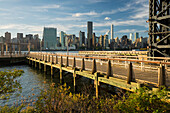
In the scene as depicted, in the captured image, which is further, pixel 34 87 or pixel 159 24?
pixel 34 87

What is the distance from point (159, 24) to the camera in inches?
610

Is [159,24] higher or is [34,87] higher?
[159,24]

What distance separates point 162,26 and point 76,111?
15211mm

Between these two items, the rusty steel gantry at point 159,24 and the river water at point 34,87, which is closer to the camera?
the river water at point 34,87

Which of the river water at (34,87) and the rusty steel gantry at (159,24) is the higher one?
the rusty steel gantry at (159,24)

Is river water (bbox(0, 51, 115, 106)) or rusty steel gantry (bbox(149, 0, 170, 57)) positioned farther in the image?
rusty steel gantry (bbox(149, 0, 170, 57))

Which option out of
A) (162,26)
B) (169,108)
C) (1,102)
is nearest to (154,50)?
(162,26)

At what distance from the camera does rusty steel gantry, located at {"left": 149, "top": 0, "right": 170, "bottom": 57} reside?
50.9 ft

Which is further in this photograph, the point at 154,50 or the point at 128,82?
the point at 154,50

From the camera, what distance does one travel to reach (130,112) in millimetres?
5434

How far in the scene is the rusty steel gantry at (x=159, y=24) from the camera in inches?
611

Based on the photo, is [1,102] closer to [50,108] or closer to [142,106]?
[50,108]

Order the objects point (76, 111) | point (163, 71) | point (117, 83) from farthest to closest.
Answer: point (117, 83) → point (76, 111) → point (163, 71)

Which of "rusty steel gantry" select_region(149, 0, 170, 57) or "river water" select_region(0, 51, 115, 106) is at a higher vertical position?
"rusty steel gantry" select_region(149, 0, 170, 57)
